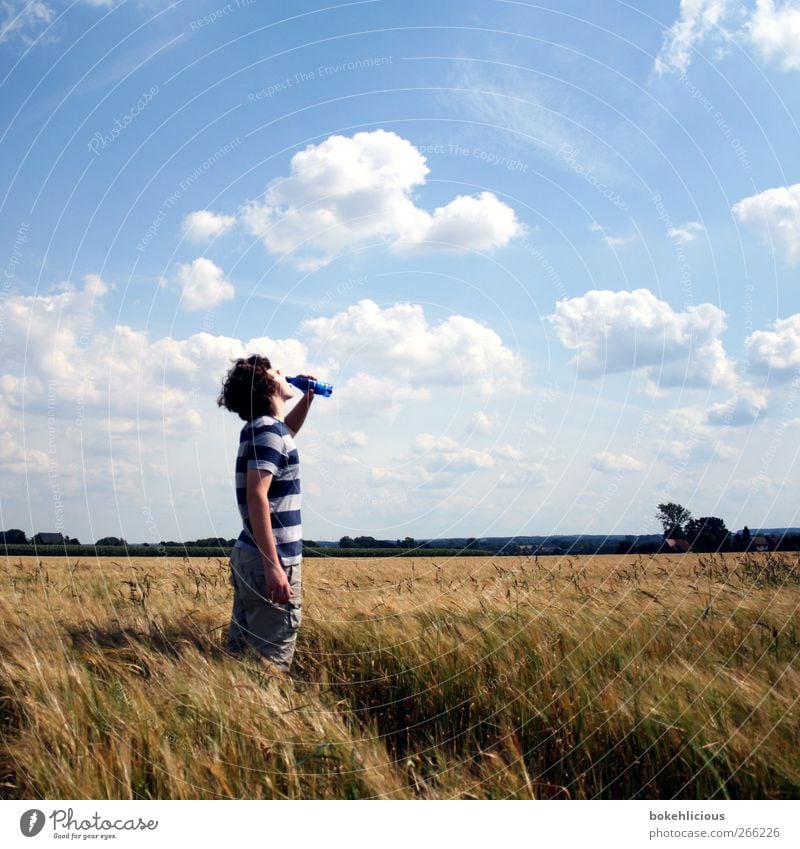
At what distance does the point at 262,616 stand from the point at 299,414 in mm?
1526

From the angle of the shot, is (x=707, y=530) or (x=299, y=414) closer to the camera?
(x=299, y=414)

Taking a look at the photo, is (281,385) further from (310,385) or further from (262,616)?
(262,616)

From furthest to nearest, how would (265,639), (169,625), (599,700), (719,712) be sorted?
(169,625)
(265,639)
(599,700)
(719,712)

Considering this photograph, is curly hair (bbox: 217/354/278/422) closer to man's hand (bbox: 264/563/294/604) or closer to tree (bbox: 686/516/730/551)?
man's hand (bbox: 264/563/294/604)

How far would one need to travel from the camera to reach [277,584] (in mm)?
4332

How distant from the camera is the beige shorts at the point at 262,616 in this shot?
179 inches

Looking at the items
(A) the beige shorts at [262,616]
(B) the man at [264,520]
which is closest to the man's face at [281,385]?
(B) the man at [264,520]

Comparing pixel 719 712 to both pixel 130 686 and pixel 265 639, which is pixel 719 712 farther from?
pixel 130 686

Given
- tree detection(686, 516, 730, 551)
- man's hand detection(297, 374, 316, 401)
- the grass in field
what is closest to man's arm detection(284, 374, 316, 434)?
man's hand detection(297, 374, 316, 401)

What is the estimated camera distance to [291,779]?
9.82 feet

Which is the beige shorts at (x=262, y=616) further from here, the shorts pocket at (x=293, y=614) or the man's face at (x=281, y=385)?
the man's face at (x=281, y=385)
